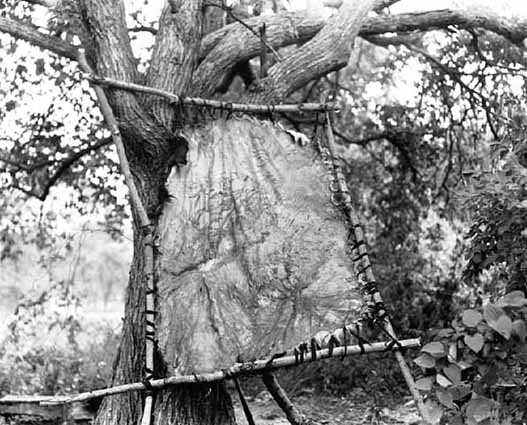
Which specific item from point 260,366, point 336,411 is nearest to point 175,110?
point 260,366

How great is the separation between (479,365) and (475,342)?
0.08 m

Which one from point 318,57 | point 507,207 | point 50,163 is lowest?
point 507,207

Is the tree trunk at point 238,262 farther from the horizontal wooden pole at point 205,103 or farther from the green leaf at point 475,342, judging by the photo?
the green leaf at point 475,342

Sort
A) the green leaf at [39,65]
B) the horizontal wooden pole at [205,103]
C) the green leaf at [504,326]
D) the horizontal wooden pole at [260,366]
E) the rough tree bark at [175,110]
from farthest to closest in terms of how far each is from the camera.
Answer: the green leaf at [39,65], the horizontal wooden pole at [205,103], the rough tree bark at [175,110], the horizontal wooden pole at [260,366], the green leaf at [504,326]

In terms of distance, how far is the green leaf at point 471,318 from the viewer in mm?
2012

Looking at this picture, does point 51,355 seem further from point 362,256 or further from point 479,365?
point 479,365

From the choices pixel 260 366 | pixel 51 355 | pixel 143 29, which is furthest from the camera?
pixel 51 355

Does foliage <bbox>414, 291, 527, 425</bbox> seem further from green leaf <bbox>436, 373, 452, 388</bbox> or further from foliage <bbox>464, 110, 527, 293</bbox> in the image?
foliage <bbox>464, 110, 527, 293</bbox>

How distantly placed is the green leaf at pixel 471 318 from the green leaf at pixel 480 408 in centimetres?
17

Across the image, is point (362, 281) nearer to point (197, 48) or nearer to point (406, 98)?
point (197, 48)

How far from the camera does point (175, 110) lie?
3.91 meters

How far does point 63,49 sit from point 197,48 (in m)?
0.63

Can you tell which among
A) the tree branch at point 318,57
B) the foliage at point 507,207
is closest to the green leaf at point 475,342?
the foliage at point 507,207

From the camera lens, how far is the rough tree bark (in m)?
3.31
